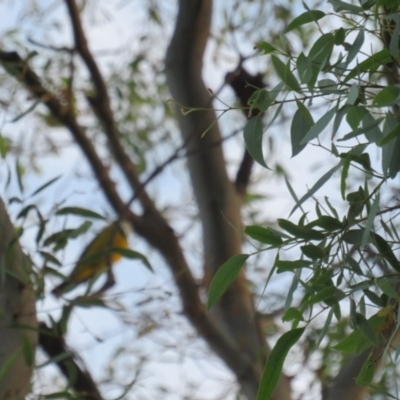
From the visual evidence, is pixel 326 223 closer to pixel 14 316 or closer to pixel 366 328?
pixel 366 328

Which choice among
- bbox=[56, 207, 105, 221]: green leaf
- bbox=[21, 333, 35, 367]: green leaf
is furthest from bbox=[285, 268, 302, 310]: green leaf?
bbox=[56, 207, 105, 221]: green leaf

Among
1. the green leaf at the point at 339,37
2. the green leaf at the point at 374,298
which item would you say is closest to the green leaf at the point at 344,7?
the green leaf at the point at 339,37

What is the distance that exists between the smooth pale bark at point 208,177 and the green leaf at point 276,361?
3.20ft

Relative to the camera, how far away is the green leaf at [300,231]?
70cm

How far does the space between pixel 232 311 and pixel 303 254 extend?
107 centimetres

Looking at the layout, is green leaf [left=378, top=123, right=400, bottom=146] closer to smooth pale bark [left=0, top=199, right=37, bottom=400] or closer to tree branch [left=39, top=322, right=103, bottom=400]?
smooth pale bark [left=0, top=199, right=37, bottom=400]

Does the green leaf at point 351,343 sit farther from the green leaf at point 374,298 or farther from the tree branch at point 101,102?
the tree branch at point 101,102

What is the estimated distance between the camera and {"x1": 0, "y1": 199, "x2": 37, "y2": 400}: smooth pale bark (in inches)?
48.1

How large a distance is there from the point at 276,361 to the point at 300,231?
4.7 inches

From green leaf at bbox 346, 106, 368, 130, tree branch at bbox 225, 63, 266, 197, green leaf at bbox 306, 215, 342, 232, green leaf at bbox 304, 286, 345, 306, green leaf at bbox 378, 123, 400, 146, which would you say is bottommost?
green leaf at bbox 304, 286, 345, 306

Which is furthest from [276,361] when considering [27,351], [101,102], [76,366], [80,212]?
[101,102]

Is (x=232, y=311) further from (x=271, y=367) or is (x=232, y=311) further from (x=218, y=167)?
(x=271, y=367)

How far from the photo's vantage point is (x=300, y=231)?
0.71 metres

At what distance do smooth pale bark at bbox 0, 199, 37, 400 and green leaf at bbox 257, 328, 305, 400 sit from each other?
1.74 ft
